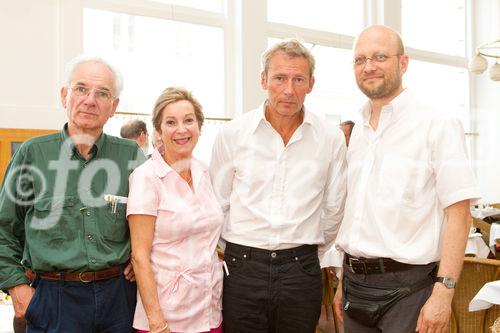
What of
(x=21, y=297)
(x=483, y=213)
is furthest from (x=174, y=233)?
(x=483, y=213)

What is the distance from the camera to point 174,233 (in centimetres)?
182

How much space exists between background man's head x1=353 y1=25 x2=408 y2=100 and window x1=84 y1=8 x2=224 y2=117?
3603 millimetres

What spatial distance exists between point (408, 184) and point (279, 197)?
530 millimetres

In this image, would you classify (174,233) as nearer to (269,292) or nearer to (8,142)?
(269,292)

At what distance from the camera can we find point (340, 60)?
747 cm

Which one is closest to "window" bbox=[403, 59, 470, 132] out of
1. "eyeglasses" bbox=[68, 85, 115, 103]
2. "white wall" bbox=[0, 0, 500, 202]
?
"white wall" bbox=[0, 0, 500, 202]

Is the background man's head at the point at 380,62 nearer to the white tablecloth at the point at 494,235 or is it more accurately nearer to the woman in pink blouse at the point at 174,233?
the woman in pink blouse at the point at 174,233

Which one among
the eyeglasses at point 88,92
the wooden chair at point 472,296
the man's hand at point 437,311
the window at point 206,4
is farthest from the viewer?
the window at point 206,4

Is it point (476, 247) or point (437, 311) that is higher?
point (437, 311)

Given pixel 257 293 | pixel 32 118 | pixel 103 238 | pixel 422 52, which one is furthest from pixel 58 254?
pixel 422 52

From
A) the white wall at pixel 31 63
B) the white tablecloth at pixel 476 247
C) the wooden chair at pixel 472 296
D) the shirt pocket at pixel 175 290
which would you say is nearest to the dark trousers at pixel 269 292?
the shirt pocket at pixel 175 290

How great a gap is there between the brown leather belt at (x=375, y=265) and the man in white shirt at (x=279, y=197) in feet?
0.71

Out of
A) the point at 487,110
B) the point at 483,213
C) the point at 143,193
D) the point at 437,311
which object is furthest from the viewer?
the point at 487,110

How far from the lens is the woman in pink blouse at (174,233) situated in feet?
5.84
